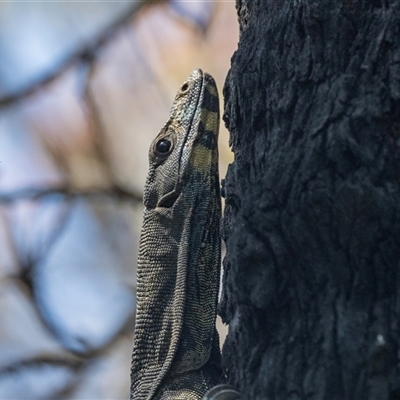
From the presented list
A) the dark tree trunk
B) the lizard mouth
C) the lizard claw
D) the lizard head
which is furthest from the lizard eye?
the lizard claw

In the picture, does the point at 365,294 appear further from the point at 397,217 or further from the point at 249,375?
the point at 249,375

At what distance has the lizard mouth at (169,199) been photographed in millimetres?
3080

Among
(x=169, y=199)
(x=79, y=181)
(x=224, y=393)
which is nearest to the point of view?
(x=224, y=393)

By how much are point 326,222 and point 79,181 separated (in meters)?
5.60

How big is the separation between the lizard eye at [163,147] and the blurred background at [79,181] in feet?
12.6

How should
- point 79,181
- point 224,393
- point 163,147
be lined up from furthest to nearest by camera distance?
1. point 79,181
2. point 163,147
3. point 224,393

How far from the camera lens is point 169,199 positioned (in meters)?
3.10

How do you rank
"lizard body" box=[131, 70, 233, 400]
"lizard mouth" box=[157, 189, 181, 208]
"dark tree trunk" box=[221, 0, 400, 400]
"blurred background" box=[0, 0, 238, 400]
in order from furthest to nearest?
"blurred background" box=[0, 0, 238, 400] → "lizard mouth" box=[157, 189, 181, 208] → "lizard body" box=[131, 70, 233, 400] → "dark tree trunk" box=[221, 0, 400, 400]

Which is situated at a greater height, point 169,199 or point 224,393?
point 169,199

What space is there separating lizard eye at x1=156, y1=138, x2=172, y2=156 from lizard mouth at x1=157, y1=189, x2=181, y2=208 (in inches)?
7.8

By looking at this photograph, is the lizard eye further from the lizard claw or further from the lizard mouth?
the lizard claw

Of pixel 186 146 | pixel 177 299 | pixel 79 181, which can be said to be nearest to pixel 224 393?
pixel 177 299

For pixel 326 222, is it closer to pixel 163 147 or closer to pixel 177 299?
pixel 177 299

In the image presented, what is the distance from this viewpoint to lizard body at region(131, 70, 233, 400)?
9.25 ft
